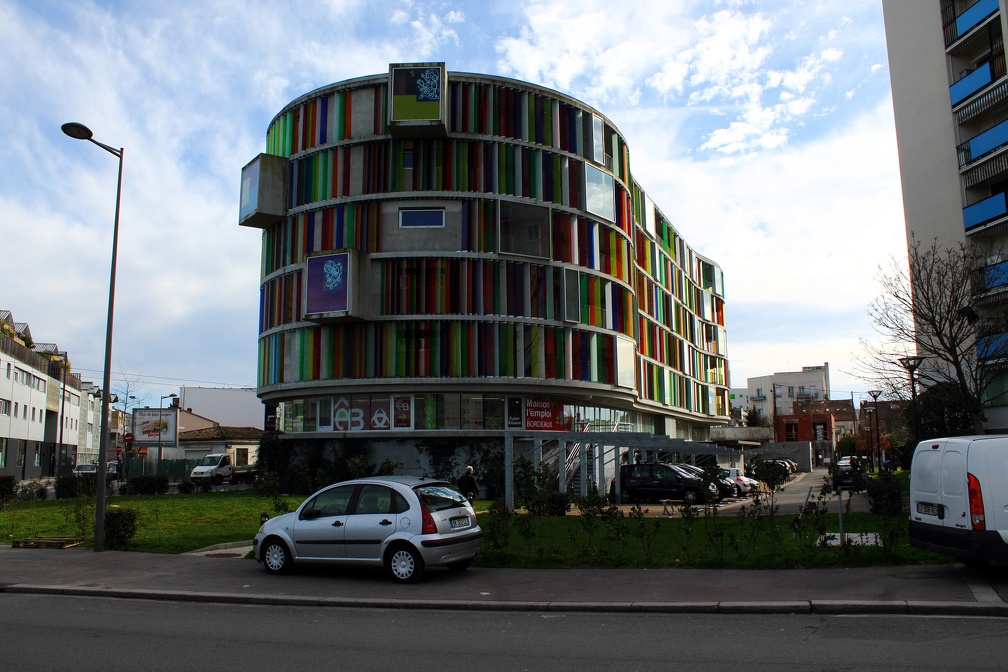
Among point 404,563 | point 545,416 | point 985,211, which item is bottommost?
point 404,563

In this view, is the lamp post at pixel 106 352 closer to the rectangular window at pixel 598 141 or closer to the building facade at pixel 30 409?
the rectangular window at pixel 598 141

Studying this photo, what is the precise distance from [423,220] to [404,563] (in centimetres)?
2707

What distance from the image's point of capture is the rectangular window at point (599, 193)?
39.6 metres

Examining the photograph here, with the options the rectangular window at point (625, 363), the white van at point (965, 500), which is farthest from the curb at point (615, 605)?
the rectangular window at point (625, 363)

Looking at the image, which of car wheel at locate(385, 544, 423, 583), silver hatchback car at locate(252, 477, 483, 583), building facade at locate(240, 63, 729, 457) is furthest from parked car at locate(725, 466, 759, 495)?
car wheel at locate(385, 544, 423, 583)

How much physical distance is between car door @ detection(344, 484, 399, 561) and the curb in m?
1.32

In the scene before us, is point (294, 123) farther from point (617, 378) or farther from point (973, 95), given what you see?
point (973, 95)

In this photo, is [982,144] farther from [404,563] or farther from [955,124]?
[404,563]

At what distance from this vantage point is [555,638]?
318 inches

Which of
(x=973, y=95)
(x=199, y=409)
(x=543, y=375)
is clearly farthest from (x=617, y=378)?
(x=199, y=409)

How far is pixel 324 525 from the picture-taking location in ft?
39.7

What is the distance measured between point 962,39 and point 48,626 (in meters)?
39.9

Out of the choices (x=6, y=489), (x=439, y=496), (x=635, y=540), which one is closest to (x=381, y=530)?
(x=439, y=496)

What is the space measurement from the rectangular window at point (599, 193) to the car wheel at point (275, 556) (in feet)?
96.3
